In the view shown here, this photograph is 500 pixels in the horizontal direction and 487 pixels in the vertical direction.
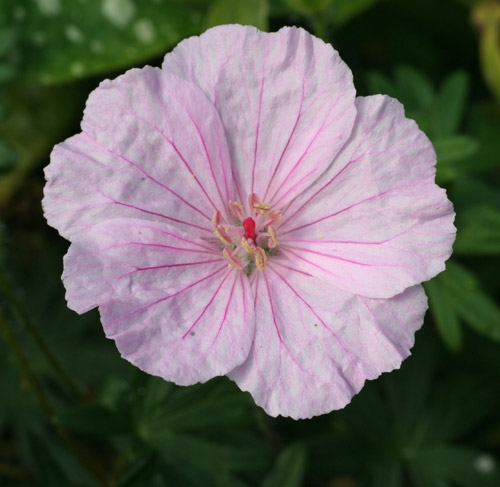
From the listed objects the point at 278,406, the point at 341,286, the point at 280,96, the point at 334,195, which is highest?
the point at 280,96

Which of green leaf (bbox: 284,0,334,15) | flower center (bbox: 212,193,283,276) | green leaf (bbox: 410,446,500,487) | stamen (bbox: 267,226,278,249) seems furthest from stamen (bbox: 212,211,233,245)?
green leaf (bbox: 410,446,500,487)

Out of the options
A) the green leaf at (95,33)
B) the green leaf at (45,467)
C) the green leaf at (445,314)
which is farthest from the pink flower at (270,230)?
the green leaf at (95,33)

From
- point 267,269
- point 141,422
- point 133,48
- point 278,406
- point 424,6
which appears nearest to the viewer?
point 278,406

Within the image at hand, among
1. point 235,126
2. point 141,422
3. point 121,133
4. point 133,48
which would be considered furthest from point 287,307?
point 133,48

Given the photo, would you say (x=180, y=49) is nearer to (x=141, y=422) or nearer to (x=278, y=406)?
(x=278, y=406)

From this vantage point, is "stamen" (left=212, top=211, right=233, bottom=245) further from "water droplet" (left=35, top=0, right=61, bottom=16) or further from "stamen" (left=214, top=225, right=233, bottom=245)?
"water droplet" (left=35, top=0, right=61, bottom=16)
